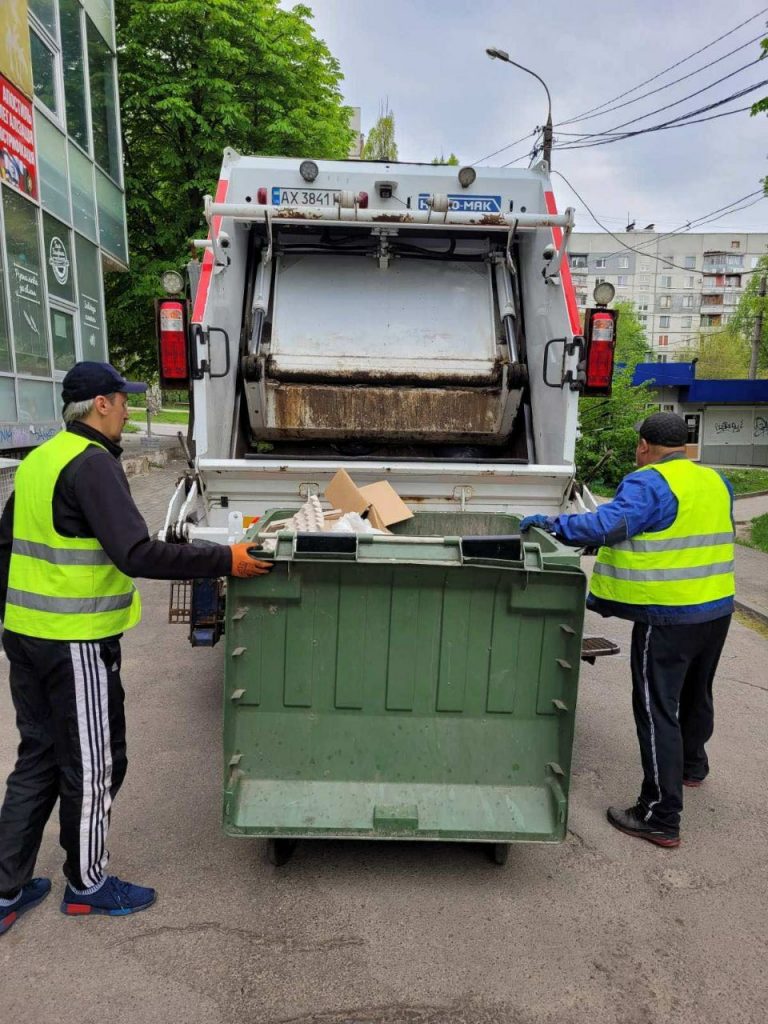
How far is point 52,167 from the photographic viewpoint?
862 cm

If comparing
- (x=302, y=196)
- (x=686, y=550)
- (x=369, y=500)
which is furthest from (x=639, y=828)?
(x=302, y=196)

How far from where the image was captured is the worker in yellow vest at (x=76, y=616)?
6.79 ft

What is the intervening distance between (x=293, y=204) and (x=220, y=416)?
4.29ft

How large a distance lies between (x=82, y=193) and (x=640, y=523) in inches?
385

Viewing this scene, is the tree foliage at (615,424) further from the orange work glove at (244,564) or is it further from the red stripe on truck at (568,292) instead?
the orange work glove at (244,564)

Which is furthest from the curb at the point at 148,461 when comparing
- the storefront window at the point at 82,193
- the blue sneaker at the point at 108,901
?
the blue sneaker at the point at 108,901

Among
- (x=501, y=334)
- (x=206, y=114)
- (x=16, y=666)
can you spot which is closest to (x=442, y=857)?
(x=16, y=666)

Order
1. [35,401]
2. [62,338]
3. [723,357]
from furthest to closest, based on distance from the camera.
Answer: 1. [723,357]
2. [62,338]
3. [35,401]

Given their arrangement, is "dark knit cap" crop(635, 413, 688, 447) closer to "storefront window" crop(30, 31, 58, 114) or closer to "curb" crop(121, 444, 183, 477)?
"storefront window" crop(30, 31, 58, 114)

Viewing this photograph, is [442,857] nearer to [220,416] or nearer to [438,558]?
[438,558]

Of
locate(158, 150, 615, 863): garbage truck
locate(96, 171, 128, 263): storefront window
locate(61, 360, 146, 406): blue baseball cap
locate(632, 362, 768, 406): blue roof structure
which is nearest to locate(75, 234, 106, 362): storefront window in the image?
locate(96, 171, 128, 263): storefront window

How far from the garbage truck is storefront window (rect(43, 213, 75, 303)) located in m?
5.49

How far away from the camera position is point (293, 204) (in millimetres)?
4074

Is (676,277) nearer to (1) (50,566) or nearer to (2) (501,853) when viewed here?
(2) (501,853)
